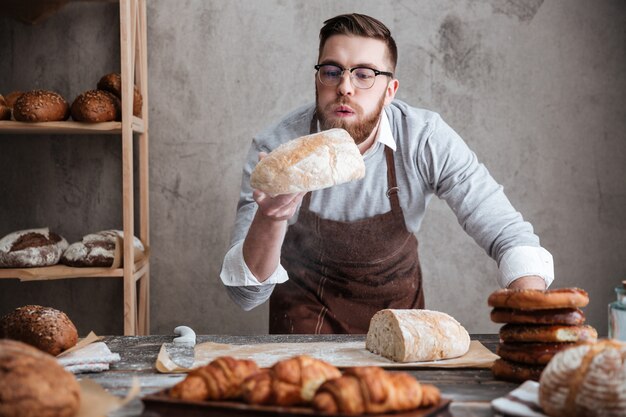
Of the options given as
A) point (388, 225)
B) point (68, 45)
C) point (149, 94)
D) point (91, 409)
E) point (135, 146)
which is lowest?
point (91, 409)

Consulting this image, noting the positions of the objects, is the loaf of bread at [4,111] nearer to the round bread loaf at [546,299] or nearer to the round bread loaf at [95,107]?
the round bread loaf at [95,107]

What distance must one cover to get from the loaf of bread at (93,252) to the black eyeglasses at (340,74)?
3.58 ft

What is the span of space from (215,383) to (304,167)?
2.83 feet

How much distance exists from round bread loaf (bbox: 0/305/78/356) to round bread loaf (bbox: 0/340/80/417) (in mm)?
450

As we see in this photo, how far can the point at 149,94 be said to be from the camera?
3.31 m

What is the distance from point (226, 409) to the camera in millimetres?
1048

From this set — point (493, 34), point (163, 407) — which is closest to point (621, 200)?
point (493, 34)

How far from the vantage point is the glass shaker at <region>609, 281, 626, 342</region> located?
141cm

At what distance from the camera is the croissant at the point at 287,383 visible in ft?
3.49

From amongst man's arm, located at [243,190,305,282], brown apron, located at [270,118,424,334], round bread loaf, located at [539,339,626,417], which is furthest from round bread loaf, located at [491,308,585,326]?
brown apron, located at [270,118,424,334]

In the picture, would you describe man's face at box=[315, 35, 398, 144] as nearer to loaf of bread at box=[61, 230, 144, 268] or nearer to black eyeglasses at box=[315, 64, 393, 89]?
black eyeglasses at box=[315, 64, 393, 89]

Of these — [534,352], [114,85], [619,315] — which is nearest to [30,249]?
[114,85]

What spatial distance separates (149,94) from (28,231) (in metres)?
0.81

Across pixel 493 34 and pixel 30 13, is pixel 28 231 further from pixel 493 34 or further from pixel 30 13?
pixel 493 34
